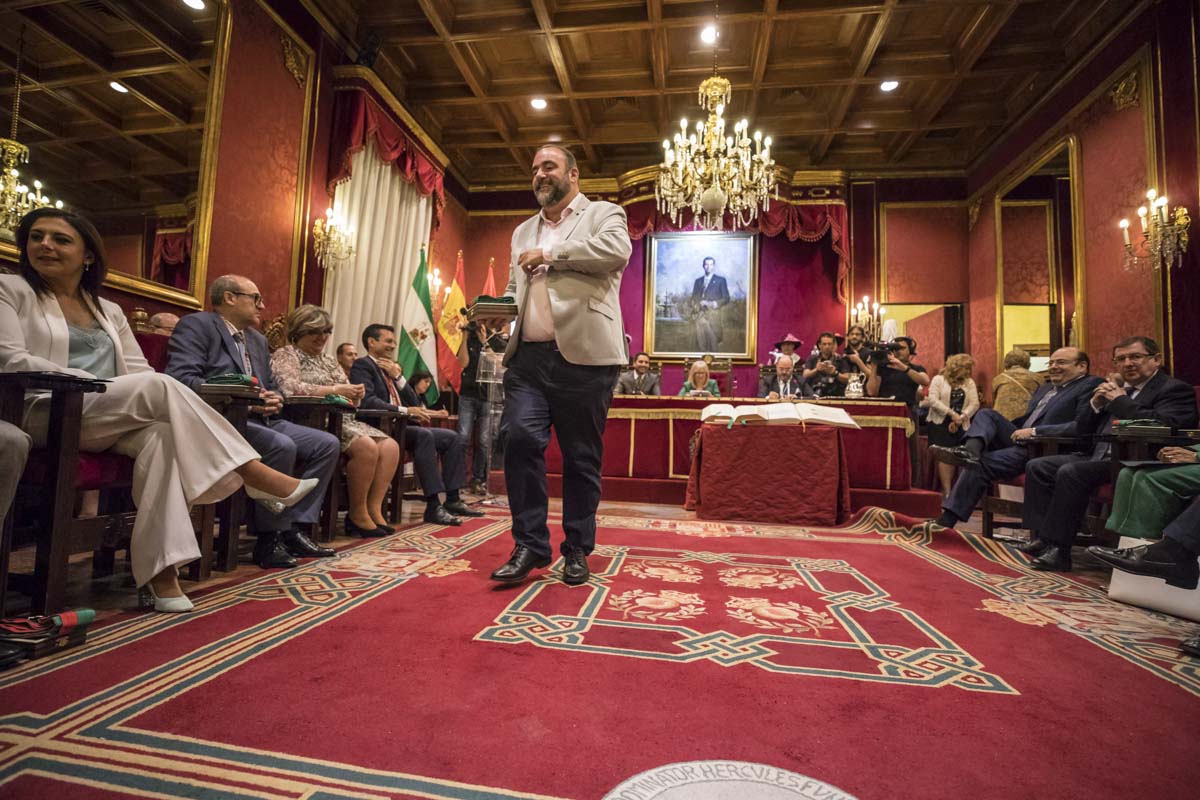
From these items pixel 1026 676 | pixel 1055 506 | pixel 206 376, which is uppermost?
pixel 206 376

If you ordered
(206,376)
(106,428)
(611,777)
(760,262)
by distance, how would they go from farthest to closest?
(760,262) < (206,376) < (106,428) < (611,777)

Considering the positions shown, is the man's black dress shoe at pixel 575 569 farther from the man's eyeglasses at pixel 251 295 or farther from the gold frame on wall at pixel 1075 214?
the gold frame on wall at pixel 1075 214

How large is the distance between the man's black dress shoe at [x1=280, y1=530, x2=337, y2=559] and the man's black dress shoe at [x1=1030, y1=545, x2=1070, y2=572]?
3400 millimetres

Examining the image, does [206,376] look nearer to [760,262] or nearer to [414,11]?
[414,11]

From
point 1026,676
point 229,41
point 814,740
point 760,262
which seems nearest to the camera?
point 814,740

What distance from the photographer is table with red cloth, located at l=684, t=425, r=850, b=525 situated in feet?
13.7

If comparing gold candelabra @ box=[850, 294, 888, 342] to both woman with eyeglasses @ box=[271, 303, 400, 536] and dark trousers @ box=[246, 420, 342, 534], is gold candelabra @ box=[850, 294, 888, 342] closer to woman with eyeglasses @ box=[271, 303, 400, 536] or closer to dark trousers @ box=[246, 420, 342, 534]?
woman with eyeglasses @ box=[271, 303, 400, 536]

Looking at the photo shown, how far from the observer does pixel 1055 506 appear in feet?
9.75

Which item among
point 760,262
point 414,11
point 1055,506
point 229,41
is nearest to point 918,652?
point 1055,506

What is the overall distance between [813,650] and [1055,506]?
7.44 ft

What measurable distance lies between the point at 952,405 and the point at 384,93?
677 cm

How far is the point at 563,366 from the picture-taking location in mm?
2254

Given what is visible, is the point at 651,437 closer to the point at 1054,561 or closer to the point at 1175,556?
the point at 1054,561

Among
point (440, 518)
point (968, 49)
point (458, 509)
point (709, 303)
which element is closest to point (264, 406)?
point (440, 518)
